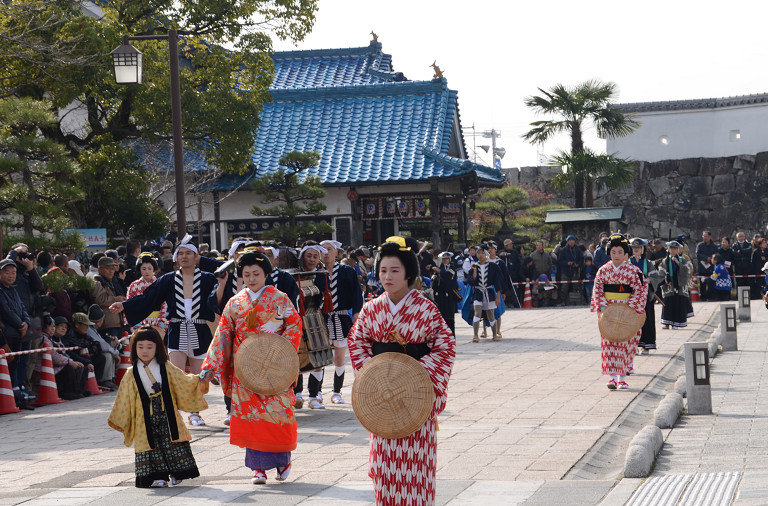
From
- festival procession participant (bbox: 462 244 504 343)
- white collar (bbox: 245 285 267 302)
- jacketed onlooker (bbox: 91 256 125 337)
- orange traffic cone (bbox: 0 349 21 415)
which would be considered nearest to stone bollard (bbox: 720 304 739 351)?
festival procession participant (bbox: 462 244 504 343)

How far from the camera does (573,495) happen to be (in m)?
6.58

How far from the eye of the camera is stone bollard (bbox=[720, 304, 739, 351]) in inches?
632

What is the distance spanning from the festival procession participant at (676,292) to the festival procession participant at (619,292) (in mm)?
6587

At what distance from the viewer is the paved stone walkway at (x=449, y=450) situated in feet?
22.7

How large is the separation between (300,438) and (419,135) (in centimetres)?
2053

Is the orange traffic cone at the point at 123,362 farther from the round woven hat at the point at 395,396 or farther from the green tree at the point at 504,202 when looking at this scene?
the green tree at the point at 504,202

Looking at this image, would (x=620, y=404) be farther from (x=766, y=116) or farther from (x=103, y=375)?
(x=766, y=116)

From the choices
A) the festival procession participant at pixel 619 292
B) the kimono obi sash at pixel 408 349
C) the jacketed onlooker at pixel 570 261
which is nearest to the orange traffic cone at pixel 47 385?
the festival procession participant at pixel 619 292

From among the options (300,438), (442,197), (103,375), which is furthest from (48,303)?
(442,197)

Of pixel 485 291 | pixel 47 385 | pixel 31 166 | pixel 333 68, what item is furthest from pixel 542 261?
pixel 47 385

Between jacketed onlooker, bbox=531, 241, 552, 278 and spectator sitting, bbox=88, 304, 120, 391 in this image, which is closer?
spectator sitting, bbox=88, 304, 120, 391

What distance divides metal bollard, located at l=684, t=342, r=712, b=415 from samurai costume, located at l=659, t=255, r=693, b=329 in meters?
9.25

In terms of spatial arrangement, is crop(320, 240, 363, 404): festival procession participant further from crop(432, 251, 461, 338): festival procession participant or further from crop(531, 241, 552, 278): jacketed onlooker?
crop(531, 241, 552, 278): jacketed onlooker

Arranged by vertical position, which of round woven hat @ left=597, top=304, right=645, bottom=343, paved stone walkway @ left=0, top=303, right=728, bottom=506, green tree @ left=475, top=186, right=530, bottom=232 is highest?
green tree @ left=475, top=186, right=530, bottom=232
